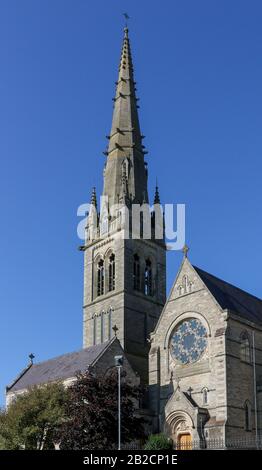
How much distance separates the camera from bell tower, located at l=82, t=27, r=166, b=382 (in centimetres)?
6425

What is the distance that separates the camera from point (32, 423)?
45125 millimetres

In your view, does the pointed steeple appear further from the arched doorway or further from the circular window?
the arched doorway

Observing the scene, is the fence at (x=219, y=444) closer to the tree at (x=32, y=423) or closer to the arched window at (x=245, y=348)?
the arched window at (x=245, y=348)

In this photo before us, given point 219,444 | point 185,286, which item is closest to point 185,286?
point 185,286

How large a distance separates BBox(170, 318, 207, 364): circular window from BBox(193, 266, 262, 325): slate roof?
2.60 meters

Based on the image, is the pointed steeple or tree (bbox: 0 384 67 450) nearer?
tree (bbox: 0 384 67 450)

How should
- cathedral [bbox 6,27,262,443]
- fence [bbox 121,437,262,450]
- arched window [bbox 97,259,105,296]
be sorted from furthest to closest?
arched window [bbox 97,259,105,296], cathedral [bbox 6,27,262,443], fence [bbox 121,437,262,450]

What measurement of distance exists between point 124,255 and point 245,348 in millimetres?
20419

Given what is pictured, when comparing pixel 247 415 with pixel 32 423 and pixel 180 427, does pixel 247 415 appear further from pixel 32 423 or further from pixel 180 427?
pixel 32 423

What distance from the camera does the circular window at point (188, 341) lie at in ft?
161

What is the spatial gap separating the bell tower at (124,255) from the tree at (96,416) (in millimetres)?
19919

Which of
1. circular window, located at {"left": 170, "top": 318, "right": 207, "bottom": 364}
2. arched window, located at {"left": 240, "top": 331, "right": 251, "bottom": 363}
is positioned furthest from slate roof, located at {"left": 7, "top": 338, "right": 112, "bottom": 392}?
arched window, located at {"left": 240, "top": 331, "right": 251, "bottom": 363}

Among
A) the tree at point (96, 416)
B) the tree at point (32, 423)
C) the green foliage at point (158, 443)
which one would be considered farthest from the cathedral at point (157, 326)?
the tree at point (96, 416)

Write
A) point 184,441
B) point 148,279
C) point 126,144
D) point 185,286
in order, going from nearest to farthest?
point 184,441 < point 185,286 < point 148,279 < point 126,144
